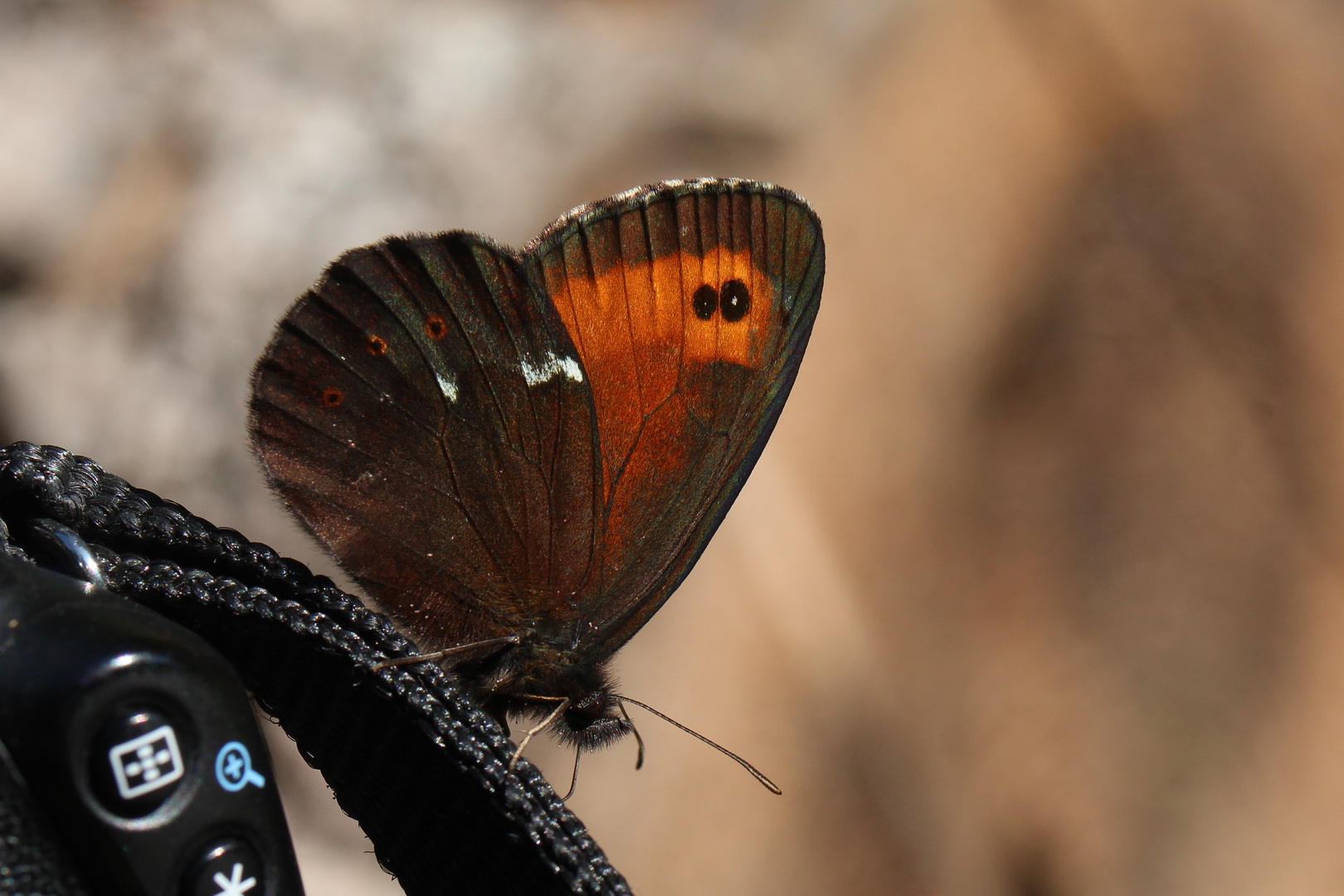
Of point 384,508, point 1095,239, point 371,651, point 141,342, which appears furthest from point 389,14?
point 371,651

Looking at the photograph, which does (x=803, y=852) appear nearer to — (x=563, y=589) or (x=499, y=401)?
(x=563, y=589)

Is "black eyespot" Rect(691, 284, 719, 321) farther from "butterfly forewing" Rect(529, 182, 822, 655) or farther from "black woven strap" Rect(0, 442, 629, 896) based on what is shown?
"black woven strap" Rect(0, 442, 629, 896)

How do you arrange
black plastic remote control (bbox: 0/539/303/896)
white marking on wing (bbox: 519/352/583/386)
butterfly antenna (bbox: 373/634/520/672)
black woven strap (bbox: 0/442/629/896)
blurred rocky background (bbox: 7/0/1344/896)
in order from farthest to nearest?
1. blurred rocky background (bbox: 7/0/1344/896)
2. white marking on wing (bbox: 519/352/583/386)
3. butterfly antenna (bbox: 373/634/520/672)
4. black woven strap (bbox: 0/442/629/896)
5. black plastic remote control (bbox: 0/539/303/896)

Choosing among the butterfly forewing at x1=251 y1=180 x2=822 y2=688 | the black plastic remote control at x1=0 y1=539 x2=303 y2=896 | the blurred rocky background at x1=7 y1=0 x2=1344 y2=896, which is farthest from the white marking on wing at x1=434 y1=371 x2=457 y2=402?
the blurred rocky background at x1=7 y1=0 x2=1344 y2=896

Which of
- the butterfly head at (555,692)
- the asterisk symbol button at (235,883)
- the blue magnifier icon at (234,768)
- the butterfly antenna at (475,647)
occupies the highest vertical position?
the blue magnifier icon at (234,768)

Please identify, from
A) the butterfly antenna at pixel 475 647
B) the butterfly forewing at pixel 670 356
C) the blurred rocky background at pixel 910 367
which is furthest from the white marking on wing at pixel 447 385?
the blurred rocky background at pixel 910 367

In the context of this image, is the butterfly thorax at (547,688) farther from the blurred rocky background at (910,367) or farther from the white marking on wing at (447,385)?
the blurred rocky background at (910,367)

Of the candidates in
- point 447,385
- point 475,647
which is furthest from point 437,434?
point 475,647

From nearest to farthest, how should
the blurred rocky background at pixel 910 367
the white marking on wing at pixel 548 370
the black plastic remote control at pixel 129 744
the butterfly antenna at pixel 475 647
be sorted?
the black plastic remote control at pixel 129 744
the butterfly antenna at pixel 475 647
the white marking on wing at pixel 548 370
the blurred rocky background at pixel 910 367
